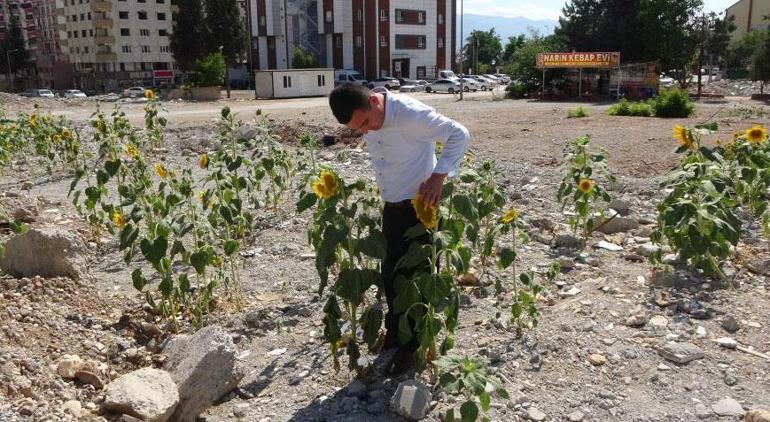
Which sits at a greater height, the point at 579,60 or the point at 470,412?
the point at 579,60

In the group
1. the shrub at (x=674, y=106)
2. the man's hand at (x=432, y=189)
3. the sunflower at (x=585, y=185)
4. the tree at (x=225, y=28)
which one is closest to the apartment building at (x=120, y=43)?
the tree at (x=225, y=28)

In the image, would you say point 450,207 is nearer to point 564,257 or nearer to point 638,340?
point 638,340

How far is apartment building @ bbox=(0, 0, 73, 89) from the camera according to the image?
7038 centimetres

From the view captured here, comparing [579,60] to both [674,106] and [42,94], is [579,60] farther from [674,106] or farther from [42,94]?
[42,94]

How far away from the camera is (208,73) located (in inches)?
1453

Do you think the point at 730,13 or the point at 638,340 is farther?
the point at 730,13

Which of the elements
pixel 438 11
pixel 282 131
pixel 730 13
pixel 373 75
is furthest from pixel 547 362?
pixel 730 13

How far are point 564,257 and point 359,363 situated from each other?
2.26m

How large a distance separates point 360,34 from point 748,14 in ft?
140

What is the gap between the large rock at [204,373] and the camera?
299 centimetres

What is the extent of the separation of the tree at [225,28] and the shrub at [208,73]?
4862 millimetres

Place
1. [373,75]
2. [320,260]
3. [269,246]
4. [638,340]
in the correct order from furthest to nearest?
[373,75] < [269,246] < [638,340] < [320,260]

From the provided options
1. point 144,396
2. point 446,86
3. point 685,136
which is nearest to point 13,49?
point 446,86

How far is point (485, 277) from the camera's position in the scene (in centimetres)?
453
